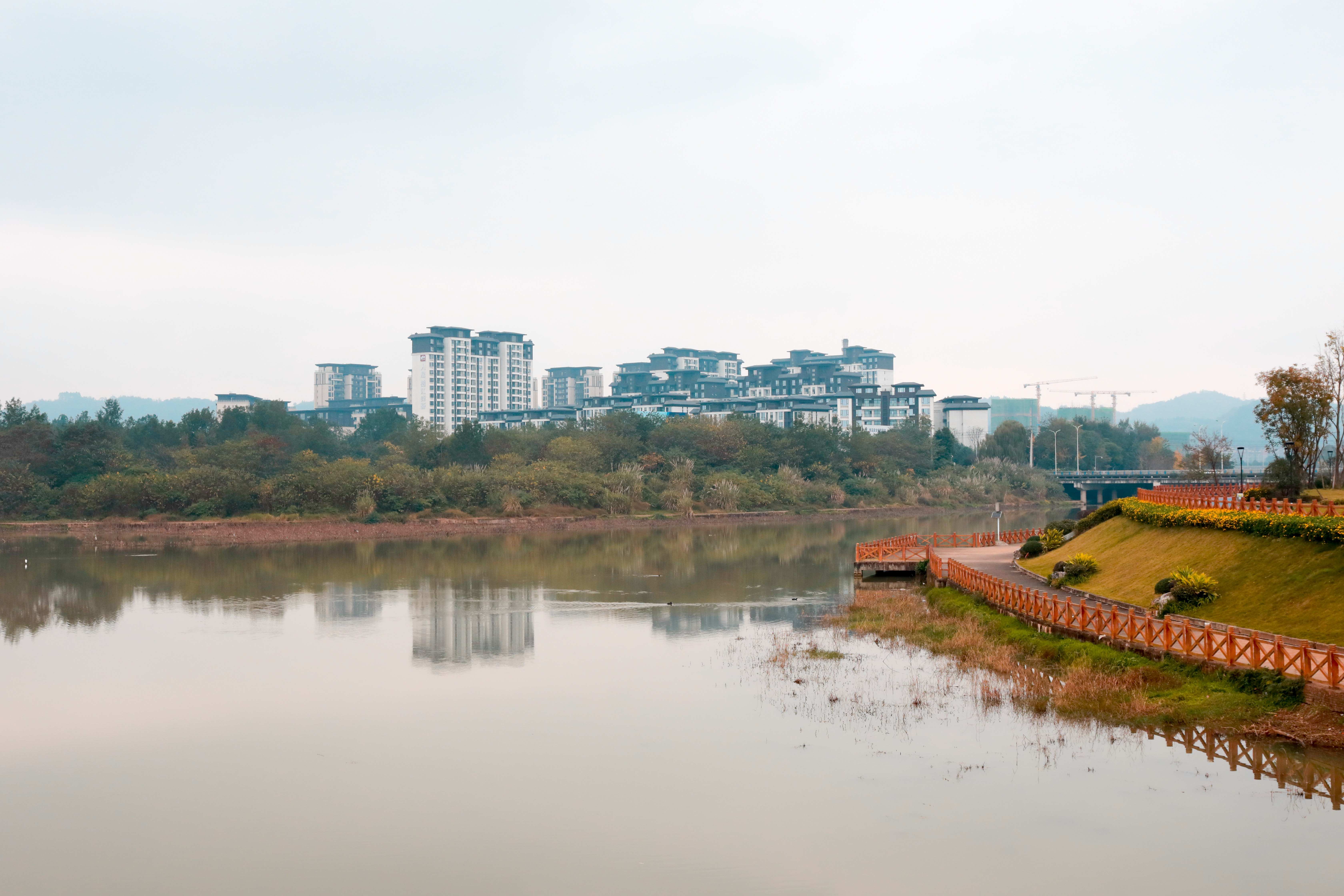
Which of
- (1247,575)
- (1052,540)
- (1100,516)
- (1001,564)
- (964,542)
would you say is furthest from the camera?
(964,542)

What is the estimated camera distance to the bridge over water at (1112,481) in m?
111

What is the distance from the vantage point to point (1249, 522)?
88.4 ft

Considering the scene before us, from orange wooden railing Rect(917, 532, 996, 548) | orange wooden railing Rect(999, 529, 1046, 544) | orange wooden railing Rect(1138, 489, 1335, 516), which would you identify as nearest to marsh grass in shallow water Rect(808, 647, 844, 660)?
orange wooden railing Rect(1138, 489, 1335, 516)

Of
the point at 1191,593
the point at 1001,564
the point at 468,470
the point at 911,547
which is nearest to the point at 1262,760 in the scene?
the point at 1191,593

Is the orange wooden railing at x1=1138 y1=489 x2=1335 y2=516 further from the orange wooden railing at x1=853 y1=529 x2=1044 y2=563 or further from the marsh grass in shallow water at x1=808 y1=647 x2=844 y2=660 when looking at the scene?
the marsh grass in shallow water at x1=808 y1=647 x2=844 y2=660

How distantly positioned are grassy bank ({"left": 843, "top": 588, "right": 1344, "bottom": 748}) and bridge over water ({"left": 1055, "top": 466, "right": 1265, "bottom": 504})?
84552 millimetres

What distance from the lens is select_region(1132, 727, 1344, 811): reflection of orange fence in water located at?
15.6 m

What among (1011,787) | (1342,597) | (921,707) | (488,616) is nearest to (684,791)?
(1011,787)

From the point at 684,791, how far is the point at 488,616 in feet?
63.6

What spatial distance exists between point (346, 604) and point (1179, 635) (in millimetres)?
27644

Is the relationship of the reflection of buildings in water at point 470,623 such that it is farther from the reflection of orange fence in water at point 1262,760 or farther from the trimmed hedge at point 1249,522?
the trimmed hedge at point 1249,522

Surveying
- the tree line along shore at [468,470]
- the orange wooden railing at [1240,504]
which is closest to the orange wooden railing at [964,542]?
the orange wooden railing at [1240,504]

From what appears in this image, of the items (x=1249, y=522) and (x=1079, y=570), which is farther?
(x=1079, y=570)

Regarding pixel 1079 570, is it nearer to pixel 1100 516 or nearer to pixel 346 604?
pixel 1100 516
